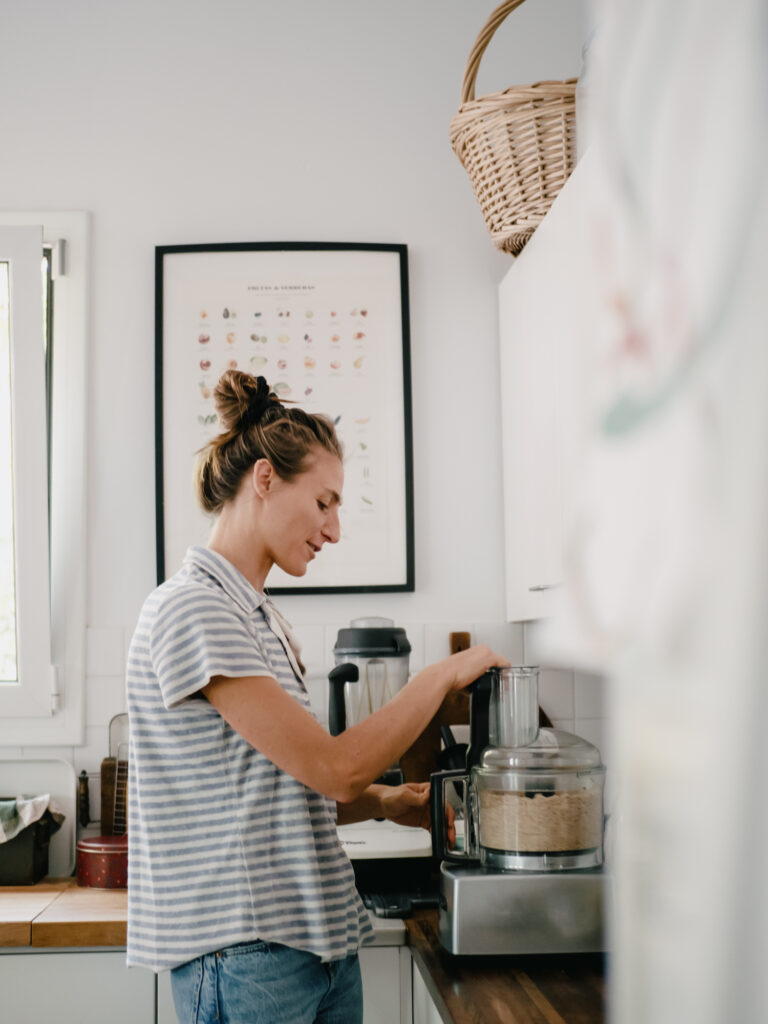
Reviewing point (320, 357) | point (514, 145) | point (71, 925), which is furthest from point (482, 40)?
point (71, 925)

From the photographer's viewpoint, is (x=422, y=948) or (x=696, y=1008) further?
(x=422, y=948)

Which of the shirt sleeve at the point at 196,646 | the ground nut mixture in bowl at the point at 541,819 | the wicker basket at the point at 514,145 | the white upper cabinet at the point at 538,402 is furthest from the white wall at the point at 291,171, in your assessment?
the shirt sleeve at the point at 196,646

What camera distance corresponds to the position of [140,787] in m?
1.18

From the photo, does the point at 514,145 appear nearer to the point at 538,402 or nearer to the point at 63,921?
the point at 538,402

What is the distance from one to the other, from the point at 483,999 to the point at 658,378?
125 cm

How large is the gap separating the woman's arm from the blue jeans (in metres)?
0.20

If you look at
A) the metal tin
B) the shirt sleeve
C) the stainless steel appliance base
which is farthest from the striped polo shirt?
the metal tin

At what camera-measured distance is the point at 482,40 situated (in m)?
1.92

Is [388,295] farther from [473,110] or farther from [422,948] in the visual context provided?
[422,948]

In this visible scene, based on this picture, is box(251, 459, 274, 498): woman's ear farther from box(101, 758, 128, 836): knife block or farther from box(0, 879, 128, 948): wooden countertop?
box(101, 758, 128, 836): knife block

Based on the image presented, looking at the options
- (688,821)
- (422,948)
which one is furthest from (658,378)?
(422,948)

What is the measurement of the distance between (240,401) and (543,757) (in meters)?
0.66

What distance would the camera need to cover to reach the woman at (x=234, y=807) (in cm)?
112

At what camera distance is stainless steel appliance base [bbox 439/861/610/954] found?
4.47ft
